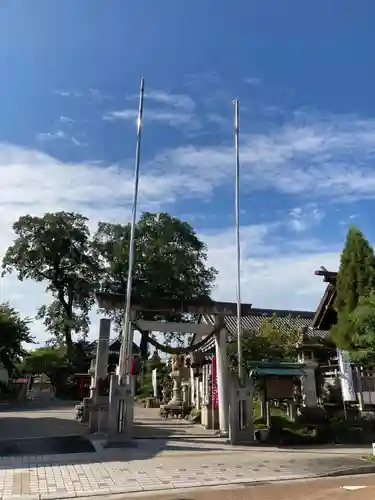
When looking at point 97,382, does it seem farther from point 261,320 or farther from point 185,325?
point 261,320

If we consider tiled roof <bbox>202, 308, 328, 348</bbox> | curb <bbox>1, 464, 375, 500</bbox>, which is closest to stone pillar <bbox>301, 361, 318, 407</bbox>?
tiled roof <bbox>202, 308, 328, 348</bbox>

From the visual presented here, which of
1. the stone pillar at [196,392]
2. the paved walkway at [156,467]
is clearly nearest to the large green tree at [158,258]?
the stone pillar at [196,392]

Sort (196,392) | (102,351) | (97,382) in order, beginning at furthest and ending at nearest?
(196,392), (102,351), (97,382)

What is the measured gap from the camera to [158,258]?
43.2 m

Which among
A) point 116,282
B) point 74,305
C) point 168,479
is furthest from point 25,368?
point 168,479

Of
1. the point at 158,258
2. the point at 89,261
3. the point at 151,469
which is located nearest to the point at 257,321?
the point at 158,258

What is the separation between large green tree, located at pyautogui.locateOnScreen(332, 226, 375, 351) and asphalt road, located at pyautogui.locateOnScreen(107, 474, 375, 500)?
9072 mm

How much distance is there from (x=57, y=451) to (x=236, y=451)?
16.5 feet

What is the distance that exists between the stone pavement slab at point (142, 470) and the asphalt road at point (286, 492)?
42cm

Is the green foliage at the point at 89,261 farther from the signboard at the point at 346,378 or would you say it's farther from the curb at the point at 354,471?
the curb at the point at 354,471

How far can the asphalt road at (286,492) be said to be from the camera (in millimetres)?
8070

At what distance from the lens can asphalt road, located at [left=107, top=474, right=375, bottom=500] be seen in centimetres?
807

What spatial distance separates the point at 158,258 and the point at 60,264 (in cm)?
991

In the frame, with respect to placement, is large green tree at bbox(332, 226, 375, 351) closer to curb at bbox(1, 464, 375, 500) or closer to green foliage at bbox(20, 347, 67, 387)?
curb at bbox(1, 464, 375, 500)
